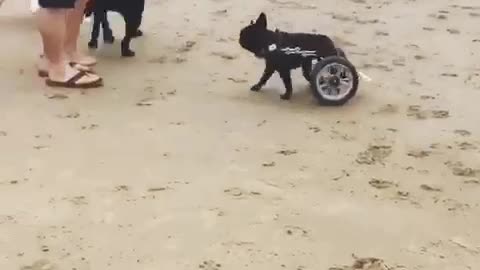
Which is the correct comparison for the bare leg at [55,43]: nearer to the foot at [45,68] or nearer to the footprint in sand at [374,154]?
the foot at [45,68]

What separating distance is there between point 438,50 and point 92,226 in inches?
82.4

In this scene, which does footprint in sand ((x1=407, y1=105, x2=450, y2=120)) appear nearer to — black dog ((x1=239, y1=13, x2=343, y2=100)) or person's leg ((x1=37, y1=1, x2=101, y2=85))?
black dog ((x1=239, y1=13, x2=343, y2=100))

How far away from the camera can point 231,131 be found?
112 inches

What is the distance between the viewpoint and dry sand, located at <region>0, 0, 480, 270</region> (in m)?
2.09

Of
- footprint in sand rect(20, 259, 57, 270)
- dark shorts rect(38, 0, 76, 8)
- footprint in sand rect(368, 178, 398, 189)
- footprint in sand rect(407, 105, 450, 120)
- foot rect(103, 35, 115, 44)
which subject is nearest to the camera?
footprint in sand rect(20, 259, 57, 270)

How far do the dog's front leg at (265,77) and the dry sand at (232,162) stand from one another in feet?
0.13

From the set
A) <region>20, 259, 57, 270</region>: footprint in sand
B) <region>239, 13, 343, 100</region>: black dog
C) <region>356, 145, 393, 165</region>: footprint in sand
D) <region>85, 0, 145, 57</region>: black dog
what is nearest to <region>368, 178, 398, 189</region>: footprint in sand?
<region>356, 145, 393, 165</region>: footprint in sand

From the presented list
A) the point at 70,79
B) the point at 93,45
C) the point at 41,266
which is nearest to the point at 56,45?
the point at 70,79

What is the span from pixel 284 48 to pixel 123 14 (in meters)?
0.77

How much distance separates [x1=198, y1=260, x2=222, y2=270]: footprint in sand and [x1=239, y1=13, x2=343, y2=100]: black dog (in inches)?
50.1

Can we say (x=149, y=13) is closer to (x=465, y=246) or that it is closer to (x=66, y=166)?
(x=66, y=166)

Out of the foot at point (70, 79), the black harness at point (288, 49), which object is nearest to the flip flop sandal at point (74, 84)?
the foot at point (70, 79)

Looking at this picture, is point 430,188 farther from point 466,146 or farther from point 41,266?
point 41,266

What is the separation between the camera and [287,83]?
3205 mm
